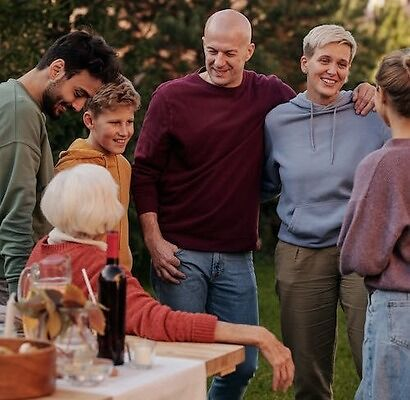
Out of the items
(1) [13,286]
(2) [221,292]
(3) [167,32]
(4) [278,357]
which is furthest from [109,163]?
(3) [167,32]

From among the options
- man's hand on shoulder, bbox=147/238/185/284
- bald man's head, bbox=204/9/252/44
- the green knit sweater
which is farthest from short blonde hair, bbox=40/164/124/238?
bald man's head, bbox=204/9/252/44

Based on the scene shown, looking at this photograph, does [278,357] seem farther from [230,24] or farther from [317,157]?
[230,24]

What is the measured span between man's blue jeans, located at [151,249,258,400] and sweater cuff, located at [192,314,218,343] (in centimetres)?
128

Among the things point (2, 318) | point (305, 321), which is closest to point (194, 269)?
point (305, 321)

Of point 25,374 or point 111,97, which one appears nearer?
point 25,374

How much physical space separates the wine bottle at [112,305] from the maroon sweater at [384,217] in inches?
39.2

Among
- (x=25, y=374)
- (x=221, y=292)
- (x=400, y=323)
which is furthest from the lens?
(x=221, y=292)

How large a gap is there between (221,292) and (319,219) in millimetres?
575

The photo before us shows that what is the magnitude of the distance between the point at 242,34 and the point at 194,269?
3.35ft

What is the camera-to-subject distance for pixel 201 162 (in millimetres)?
4594

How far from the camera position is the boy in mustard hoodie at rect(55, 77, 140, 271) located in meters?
4.27

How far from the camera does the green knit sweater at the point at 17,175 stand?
3961mm

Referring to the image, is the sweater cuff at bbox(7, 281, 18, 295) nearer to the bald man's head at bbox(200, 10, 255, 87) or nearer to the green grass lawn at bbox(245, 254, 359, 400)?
the bald man's head at bbox(200, 10, 255, 87)

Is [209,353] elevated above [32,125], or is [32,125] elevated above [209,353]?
[32,125]
